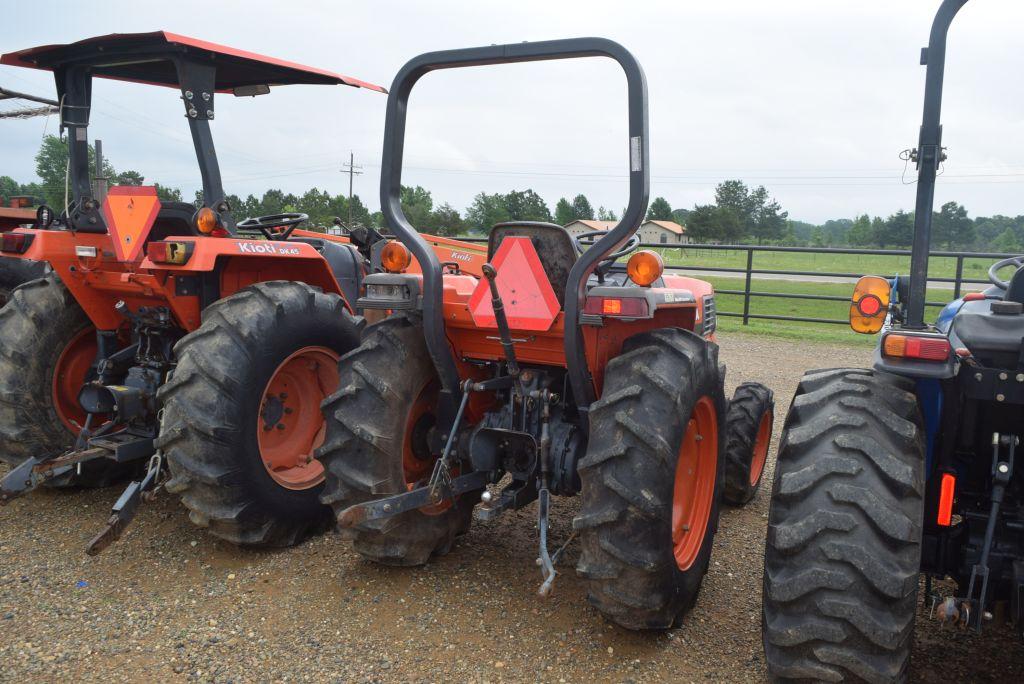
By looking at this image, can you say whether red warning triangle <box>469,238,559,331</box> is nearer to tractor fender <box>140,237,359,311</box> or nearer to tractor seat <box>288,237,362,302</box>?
tractor fender <box>140,237,359,311</box>

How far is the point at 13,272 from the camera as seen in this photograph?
6.67 metres

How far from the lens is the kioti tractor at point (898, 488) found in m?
→ 2.23

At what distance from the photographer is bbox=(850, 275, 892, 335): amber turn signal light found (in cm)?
261

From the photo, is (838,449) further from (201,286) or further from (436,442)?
(201,286)

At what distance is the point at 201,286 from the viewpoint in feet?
13.7

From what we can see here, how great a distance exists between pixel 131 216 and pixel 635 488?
3080 mm

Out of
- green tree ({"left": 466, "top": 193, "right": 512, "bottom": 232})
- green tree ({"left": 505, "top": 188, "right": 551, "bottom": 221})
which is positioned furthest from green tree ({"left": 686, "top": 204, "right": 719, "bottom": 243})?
green tree ({"left": 505, "top": 188, "right": 551, "bottom": 221})

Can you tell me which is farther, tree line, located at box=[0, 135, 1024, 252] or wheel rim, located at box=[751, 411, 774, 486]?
tree line, located at box=[0, 135, 1024, 252]

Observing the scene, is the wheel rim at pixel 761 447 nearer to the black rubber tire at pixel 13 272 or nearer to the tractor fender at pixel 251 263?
the tractor fender at pixel 251 263

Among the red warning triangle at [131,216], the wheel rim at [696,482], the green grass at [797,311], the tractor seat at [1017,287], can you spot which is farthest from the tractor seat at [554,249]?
the green grass at [797,311]

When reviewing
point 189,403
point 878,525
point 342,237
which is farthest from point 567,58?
point 342,237

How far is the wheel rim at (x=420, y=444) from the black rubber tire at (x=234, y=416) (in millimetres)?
787

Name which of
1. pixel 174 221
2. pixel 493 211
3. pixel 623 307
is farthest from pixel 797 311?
pixel 623 307

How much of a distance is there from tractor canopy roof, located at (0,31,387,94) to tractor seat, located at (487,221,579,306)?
2.21 metres
